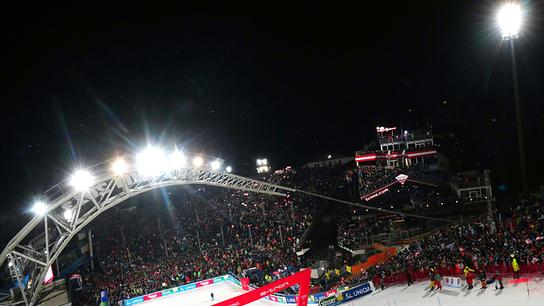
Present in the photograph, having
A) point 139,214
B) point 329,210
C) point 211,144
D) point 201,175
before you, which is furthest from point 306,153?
point 201,175

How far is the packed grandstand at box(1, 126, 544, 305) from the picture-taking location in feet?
71.1

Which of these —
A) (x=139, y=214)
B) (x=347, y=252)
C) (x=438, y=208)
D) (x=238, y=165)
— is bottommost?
(x=347, y=252)

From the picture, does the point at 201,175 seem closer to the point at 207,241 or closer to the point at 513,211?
the point at 207,241

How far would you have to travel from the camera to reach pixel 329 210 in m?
42.6

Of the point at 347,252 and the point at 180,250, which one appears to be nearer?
the point at 347,252

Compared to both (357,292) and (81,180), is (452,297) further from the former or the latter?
(81,180)

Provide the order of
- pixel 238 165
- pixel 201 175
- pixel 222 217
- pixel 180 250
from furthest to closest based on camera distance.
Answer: pixel 238 165, pixel 222 217, pixel 180 250, pixel 201 175

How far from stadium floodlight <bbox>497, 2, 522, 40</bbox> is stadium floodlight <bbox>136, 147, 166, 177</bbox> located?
59.4 ft

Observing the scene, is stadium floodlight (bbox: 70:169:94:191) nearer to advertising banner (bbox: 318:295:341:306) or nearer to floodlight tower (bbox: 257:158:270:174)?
advertising banner (bbox: 318:295:341:306)

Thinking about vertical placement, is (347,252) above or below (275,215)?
below

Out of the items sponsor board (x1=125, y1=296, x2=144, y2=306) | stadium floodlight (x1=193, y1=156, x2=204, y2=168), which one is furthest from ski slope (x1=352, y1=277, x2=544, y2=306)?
sponsor board (x1=125, y1=296, x2=144, y2=306)

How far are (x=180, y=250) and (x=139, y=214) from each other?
841 centimetres

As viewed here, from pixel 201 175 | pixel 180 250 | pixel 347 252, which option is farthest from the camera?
pixel 180 250

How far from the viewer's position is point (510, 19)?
1634 centimetres
